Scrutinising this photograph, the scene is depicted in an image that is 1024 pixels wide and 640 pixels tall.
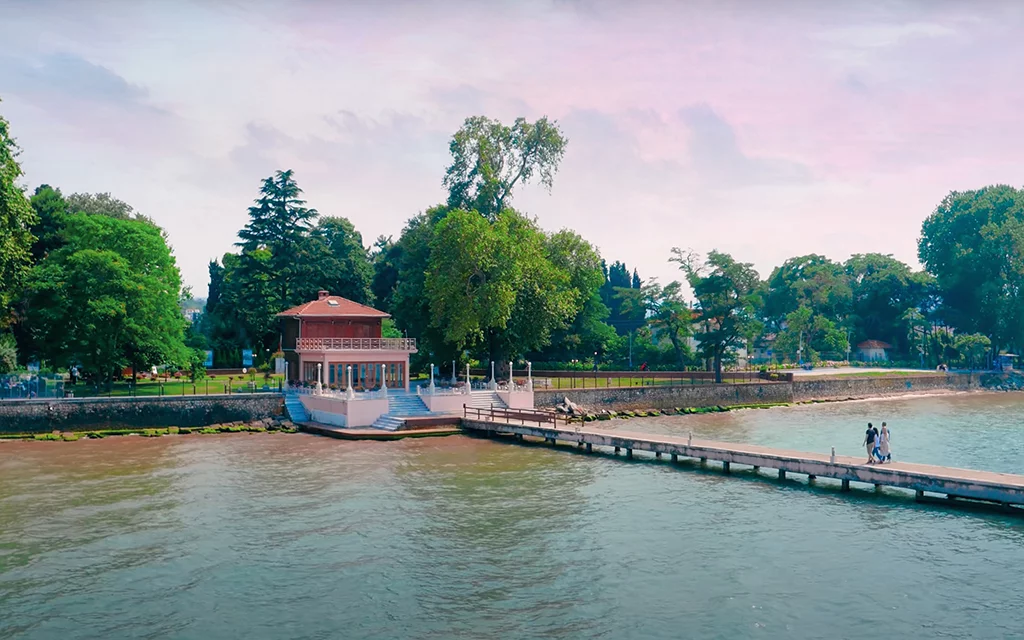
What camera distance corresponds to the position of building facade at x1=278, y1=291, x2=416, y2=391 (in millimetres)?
56375

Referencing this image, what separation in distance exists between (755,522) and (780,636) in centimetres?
1053

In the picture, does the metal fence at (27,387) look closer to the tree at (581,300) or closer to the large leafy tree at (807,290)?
the tree at (581,300)

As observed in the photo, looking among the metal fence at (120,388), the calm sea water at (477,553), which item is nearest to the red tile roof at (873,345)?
the calm sea water at (477,553)

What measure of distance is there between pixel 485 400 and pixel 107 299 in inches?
979

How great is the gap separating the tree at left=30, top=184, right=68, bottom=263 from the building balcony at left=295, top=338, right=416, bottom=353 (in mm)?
20770

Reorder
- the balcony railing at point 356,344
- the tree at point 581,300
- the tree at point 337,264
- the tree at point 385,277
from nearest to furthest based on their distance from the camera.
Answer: the balcony railing at point 356,344 → the tree at point 581,300 → the tree at point 337,264 → the tree at point 385,277

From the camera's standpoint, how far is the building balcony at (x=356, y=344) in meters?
57.2

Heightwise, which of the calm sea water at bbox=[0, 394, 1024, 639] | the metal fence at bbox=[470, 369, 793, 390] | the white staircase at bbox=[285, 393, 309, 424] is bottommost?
the calm sea water at bbox=[0, 394, 1024, 639]

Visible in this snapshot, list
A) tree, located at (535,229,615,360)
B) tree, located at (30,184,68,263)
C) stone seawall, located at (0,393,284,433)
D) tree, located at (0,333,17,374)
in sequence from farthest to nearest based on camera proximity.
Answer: tree, located at (535,229,615,360), tree, located at (30,184,68,263), tree, located at (0,333,17,374), stone seawall, located at (0,393,284,433)

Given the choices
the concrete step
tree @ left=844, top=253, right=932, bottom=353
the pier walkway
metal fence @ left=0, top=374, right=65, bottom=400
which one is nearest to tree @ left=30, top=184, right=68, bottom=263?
metal fence @ left=0, top=374, right=65, bottom=400

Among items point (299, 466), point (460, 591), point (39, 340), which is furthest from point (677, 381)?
point (460, 591)

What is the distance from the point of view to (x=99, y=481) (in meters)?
36.0

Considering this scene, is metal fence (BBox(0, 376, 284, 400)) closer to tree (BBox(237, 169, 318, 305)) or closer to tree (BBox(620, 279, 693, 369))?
tree (BBox(237, 169, 318, 305))

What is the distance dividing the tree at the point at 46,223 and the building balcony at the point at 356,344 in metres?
20.8
